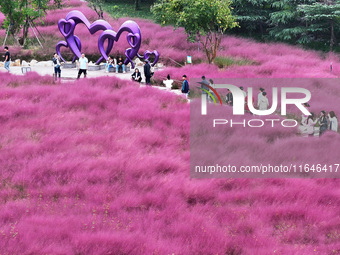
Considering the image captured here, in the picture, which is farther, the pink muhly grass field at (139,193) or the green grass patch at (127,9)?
the green grass patch at (127,9)

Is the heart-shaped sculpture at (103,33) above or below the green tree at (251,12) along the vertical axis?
below

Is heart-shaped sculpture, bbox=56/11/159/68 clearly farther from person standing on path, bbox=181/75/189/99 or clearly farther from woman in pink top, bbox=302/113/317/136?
woman in pink top, bbox=302/113/317/136

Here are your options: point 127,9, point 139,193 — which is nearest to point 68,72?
point 139,193

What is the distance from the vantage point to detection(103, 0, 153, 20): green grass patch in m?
43.1

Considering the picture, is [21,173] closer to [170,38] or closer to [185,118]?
[185,118]

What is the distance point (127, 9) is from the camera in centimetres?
4681

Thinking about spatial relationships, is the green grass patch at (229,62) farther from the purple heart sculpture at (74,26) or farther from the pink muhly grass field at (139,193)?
the pink muhly grass field at (139,193)

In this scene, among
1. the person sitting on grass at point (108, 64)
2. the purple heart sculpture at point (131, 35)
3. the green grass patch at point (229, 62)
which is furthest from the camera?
the green grass patch at point (229, 62)

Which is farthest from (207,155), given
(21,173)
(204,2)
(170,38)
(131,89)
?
(170,38)

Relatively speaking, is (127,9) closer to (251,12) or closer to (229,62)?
(251,12)

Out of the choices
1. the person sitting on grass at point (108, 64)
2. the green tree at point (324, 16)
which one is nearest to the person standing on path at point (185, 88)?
the person sitting on grass at point (108, 64)

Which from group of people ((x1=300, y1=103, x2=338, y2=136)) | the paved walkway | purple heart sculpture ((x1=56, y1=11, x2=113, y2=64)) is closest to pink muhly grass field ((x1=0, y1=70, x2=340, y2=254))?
group of people ((x1=300, y1=103, x2=338, y2=136))

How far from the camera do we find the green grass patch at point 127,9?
43.1m

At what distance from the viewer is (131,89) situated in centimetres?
1691
